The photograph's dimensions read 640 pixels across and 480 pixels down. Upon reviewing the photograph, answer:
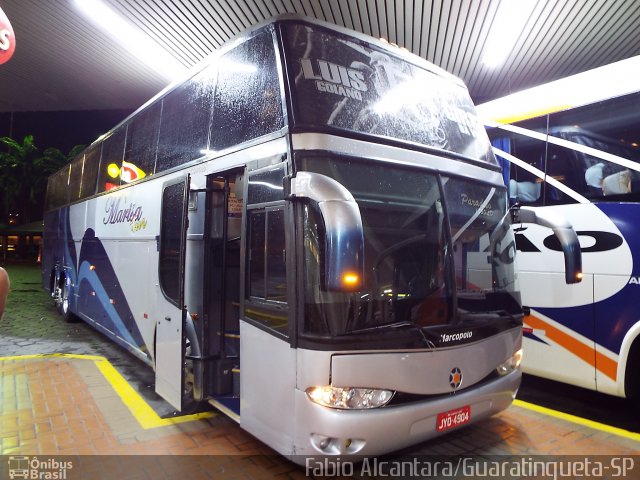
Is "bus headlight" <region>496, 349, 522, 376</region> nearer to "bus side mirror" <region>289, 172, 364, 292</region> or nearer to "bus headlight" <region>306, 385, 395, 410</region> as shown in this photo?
"bus headlight" <region>306, 385, 395, 410</region>

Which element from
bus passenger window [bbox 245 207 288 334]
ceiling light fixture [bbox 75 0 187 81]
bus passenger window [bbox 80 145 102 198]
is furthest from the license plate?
ceiling light fixture [bbox 75 0 187 81]

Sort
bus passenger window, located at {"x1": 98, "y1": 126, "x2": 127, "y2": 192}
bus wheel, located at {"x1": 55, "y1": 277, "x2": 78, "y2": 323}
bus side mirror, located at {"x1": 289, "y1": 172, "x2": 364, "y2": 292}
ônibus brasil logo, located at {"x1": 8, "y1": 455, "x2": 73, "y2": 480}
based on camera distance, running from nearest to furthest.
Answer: bus side mirror, located at {"x1": 289, "y1": 172, "x2": 364, "y2": 292}
ônibus brasil logo, located at {"x1": 8, "y1": 455, "x2": 73, "y2": 480}
bus passenger window, located at {"x1": 98, "y1": 126, "x2": 127, "y2": 192}
bus wheel, located at {"x1": 55, "y1": 277, "x2": 78, "y2": 323}

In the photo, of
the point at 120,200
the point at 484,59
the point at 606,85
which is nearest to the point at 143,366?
the point at 120,200

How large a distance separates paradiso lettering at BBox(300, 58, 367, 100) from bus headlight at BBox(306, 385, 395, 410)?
91.2 inches

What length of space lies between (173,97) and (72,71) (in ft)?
32.7

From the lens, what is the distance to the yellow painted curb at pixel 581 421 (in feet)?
14.4

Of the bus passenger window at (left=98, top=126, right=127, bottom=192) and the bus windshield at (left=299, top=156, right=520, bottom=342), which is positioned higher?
the bus passenger window at (left=98, top=126, right=127, bottom=192)

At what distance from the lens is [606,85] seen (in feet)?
16.3

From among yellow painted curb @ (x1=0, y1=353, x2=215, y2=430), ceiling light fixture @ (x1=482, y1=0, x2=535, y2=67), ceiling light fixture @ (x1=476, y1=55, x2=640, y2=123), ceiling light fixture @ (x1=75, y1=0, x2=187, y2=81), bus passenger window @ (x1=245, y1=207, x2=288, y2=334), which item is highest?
ceiling light fixture @ (x1=75, y1=0, x2=187, y2=81)

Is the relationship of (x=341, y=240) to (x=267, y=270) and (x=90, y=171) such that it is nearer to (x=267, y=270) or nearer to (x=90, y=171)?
(x=267, y=270)

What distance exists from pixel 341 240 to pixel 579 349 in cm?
389

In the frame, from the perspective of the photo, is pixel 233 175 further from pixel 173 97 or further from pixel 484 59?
pixel 484 59

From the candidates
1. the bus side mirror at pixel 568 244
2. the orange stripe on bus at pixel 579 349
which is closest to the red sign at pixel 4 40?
the bus side mirror at pixel 568 244

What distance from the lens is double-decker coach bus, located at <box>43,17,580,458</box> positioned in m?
3.08
